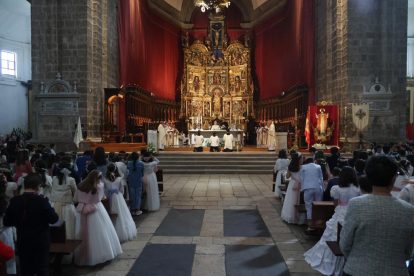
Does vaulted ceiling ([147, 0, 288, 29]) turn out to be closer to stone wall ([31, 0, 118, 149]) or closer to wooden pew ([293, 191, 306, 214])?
stone wall ([31, 0, 118, 149])

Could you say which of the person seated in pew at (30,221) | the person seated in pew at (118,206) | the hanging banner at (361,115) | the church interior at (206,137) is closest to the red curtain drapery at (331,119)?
the church interior at (206,137)

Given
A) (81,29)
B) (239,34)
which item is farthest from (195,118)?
(81,29)

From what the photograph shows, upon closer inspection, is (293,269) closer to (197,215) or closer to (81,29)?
(197,215)

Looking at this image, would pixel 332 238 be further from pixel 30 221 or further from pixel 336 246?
pixel 30 221

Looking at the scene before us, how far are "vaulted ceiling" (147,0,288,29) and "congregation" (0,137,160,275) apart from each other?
1926 cm

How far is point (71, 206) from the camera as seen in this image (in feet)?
14.9

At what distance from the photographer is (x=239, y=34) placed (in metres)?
27.3

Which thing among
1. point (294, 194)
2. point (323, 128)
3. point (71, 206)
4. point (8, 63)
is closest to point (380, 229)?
point (71, 206)

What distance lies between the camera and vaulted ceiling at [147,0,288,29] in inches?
956

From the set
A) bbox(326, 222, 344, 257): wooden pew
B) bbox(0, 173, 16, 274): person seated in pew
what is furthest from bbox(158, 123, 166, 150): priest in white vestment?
bbox(326, 222, 344, 257): wooden pew

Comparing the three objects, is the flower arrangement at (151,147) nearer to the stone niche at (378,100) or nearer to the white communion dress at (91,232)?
the stone niche at (378,100)

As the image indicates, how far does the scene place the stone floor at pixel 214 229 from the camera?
14.5 feet

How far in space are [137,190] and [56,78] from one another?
9.80m

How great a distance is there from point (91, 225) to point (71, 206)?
0.42 metres
